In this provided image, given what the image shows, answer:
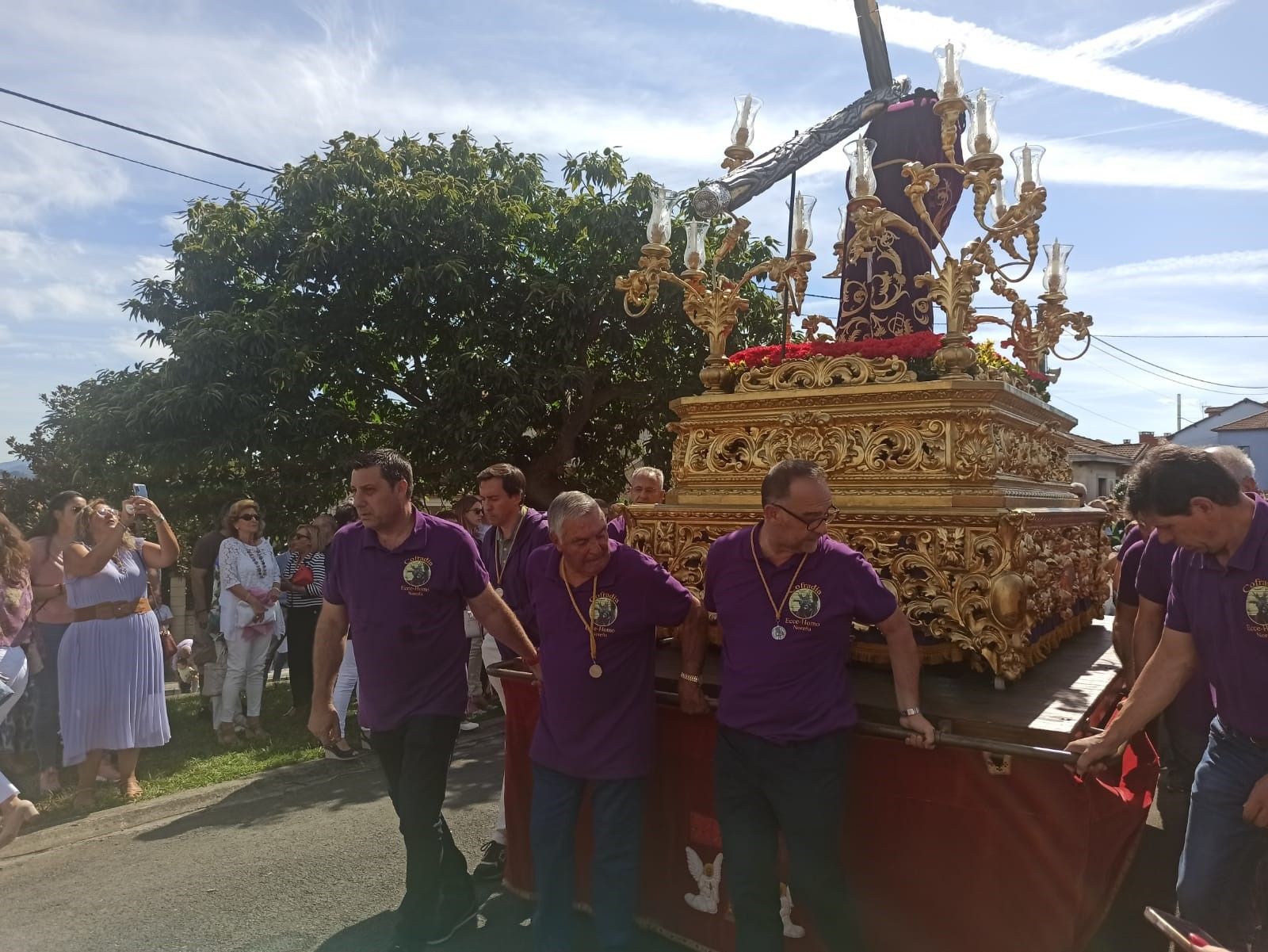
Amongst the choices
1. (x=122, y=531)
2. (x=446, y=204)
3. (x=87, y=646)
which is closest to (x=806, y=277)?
(x=122, y=531)

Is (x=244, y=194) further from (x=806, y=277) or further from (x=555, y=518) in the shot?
(x=555, y=518)

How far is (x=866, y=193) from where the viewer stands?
354cm

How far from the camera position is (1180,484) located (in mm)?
2477

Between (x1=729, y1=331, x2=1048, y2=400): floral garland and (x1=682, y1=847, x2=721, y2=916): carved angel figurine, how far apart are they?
6.91 ft

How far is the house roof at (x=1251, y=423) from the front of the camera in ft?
134

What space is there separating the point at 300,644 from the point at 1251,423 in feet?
154

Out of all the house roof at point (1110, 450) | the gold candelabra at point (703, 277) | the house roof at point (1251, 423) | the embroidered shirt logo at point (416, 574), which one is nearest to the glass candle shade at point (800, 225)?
the gold candelabra at point (703, 277)

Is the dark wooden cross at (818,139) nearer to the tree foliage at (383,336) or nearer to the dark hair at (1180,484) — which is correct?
the dark hair at (1180,484)

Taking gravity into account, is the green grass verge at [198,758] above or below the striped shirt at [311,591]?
below

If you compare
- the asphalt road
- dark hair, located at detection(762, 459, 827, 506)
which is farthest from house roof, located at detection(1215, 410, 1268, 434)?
dark hair, located at detection(762, 459, 827, 506)

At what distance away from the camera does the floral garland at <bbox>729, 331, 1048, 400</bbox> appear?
151 inches

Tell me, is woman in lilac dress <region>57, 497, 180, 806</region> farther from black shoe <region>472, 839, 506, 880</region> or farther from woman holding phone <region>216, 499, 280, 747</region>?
black shoe <region>472, 839, 506, 880</region>

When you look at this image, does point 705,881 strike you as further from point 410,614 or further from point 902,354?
point 902,354

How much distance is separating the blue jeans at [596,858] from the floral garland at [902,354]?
2100 mm
